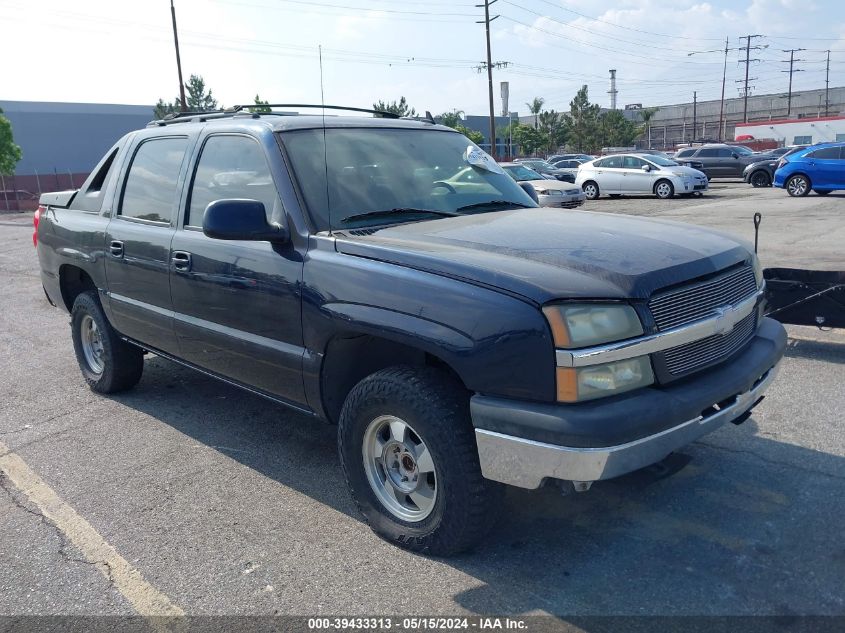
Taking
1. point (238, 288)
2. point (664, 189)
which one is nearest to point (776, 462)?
point (238, 288)

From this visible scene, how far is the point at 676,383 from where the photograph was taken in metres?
2.96

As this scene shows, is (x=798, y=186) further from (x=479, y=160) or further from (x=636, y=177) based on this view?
(x=479, y=160)

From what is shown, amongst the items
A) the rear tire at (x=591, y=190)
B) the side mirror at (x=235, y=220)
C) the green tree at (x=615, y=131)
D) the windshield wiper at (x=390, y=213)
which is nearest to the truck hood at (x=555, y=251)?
the windshield wiper at (x=390, y=213)

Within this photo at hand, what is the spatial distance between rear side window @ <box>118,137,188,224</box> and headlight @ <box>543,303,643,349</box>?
272 cm

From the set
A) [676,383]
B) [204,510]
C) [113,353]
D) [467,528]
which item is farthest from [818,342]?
[113,353]

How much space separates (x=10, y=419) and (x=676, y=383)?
Result: 457 cm

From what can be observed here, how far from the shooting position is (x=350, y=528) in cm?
353

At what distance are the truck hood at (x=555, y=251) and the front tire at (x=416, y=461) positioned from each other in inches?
20.3

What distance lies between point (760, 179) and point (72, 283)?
26988mm

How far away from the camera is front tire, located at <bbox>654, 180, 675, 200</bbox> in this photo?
2319cm

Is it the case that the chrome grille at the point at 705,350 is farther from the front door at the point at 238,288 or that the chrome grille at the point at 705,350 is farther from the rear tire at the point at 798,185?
the rear tire at the point at 798,185

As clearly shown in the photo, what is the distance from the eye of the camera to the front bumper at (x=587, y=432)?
8.70 ft

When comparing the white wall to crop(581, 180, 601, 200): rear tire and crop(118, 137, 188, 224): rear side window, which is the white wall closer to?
crop(581, 180, 601, 200): rear tire

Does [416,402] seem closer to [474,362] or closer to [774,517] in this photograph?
[474,362]
